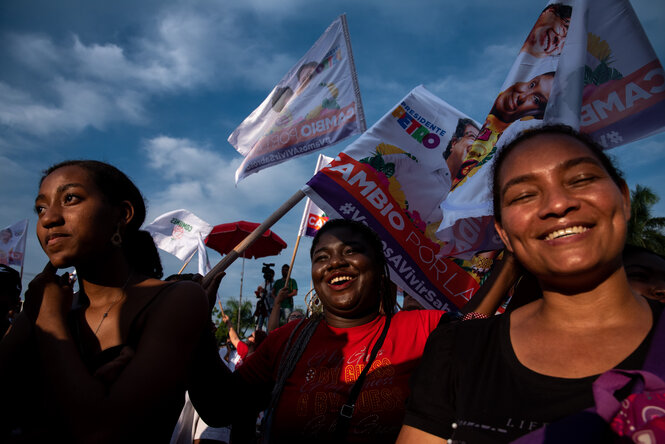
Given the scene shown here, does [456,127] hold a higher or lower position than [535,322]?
higher

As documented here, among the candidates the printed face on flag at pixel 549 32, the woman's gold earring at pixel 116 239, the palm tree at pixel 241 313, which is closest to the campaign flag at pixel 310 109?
the printed face on flag at pixel 549 32

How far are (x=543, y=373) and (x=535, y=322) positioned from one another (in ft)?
0.83

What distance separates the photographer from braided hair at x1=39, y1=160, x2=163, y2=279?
2.03 metres

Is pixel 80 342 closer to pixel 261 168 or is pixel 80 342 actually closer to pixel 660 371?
pixel 660 371

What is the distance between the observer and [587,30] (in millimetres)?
3141

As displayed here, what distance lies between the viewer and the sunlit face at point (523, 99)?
3176 millimetres

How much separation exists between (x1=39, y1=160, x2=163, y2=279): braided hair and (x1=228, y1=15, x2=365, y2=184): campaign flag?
323 centimetres

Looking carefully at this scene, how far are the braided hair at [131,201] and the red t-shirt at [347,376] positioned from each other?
0.91 meters

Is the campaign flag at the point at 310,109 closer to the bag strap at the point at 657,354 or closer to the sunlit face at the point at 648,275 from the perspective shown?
the sunlit face at the point at 648,275

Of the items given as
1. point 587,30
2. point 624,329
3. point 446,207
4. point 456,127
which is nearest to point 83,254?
point 624,329

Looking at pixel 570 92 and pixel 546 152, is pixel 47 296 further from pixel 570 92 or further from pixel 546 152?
pixel 570 92

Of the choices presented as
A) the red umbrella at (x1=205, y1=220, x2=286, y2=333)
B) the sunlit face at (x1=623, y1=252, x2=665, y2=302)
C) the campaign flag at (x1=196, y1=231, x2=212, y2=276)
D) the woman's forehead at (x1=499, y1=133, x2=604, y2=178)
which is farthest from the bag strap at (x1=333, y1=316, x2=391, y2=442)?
the red umbrella at (x1=205, y1=220, x2=286, y2=333)

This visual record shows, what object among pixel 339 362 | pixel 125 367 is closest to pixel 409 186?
pixel 339 362

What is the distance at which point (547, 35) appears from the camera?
333 centimetres
